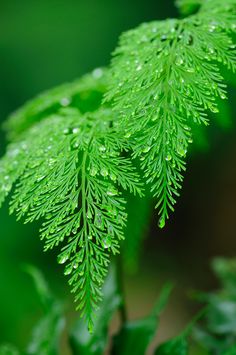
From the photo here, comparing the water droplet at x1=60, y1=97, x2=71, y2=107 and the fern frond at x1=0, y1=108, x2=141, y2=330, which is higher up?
the water droplet at x1=60, y1=97, x2=71, y2=107

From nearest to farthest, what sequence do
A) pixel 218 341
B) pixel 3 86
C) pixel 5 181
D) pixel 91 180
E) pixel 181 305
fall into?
pixel 91 180
pixel 5 181
pixel 218 341
pixel 181 305
pixel 3 86

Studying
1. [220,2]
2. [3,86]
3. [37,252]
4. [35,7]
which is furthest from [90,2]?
[220,2]

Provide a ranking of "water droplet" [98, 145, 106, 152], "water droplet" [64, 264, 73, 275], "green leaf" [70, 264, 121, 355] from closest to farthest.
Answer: "water droplet" [64, 264, 73, 275] → "water droplet" [98, 145, 106, 152] → "green leaf" [70, 264, 121, 355]

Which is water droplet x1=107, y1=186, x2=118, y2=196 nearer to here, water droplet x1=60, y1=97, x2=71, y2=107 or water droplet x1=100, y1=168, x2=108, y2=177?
water droplet x1=100, y1=168, x2=108, y2=177

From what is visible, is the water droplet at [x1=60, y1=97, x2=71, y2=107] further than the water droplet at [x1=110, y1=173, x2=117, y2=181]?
Yes

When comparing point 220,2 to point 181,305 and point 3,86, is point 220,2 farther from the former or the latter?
point 3,86

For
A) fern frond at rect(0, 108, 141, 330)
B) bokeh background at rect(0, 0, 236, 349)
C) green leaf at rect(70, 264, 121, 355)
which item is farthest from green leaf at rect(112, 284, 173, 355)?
bokeh background at rect(0, 0, 236, 349)

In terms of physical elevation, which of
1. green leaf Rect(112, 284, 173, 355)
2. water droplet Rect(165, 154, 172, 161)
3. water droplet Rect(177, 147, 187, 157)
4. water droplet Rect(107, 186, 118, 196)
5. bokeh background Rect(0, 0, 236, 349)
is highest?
bokeh background Rect(0, 0, 236, 349)
